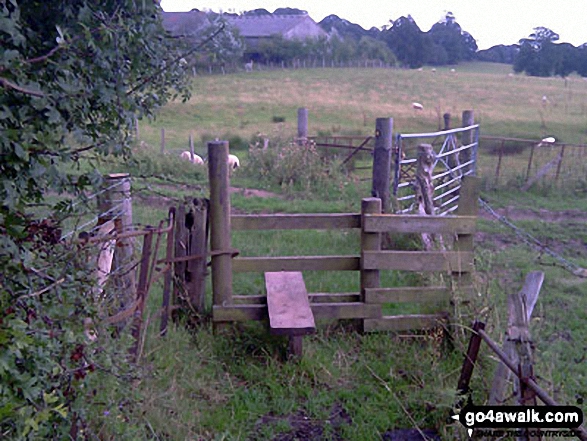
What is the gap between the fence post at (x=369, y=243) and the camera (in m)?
5.63

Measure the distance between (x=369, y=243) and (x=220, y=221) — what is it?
1.28m

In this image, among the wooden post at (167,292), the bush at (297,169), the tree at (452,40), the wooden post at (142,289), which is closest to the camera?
the wooden post at (142,289)

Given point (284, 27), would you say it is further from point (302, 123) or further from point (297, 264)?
point (297, 264)

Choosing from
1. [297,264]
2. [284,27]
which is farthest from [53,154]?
[284,27]

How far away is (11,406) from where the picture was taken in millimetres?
2111

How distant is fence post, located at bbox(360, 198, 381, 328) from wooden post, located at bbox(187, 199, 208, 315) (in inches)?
52.7

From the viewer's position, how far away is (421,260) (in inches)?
220

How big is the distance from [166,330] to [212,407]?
2.64 feet

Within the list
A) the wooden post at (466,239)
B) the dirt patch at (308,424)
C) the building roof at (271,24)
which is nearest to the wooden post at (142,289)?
the dirt patch at (308,424)

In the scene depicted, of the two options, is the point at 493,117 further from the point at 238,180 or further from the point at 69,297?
the point at 69,297

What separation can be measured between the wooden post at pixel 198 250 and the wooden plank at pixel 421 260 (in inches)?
54.9

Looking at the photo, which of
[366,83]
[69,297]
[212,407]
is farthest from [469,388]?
[366,83]

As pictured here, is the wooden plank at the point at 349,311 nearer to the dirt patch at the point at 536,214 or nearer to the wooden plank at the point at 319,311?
the wooden plank at the point at 319,311

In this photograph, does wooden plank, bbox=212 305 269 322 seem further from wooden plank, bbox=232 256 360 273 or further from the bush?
the bush
